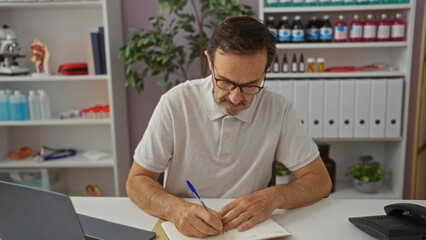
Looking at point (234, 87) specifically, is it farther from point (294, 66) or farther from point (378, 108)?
point (378, 108)

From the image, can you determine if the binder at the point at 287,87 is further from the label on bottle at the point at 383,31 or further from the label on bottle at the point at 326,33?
the label on bottle at the point at 383,31

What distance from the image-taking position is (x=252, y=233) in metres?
0.99

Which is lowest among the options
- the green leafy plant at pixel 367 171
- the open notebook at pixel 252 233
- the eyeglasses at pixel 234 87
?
the green leafy plant at pixel 367 171

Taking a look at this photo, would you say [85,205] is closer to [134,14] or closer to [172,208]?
[172,208]

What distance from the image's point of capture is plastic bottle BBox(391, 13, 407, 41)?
238cm

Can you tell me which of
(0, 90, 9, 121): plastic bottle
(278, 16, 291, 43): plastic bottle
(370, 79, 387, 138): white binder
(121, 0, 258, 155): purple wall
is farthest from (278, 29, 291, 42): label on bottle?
(0, 90, 9, 121): plastic bottle

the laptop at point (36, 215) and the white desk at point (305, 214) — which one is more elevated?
the laptop at point (36, 215)

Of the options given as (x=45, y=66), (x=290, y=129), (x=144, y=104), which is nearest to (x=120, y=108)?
(x=144, y=104)

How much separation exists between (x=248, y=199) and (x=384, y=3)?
189 centimetres

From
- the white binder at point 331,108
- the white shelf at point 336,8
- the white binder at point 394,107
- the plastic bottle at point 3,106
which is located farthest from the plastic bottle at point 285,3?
the plastic bottle at point 3,106

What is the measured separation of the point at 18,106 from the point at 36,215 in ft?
6.63

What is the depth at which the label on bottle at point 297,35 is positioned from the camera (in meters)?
2.44

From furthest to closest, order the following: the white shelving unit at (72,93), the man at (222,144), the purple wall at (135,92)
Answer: the purple wall at (135,92)
the white shelving unit at (72,93)
the man at (222,144)

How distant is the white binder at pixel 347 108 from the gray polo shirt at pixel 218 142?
116 cm
